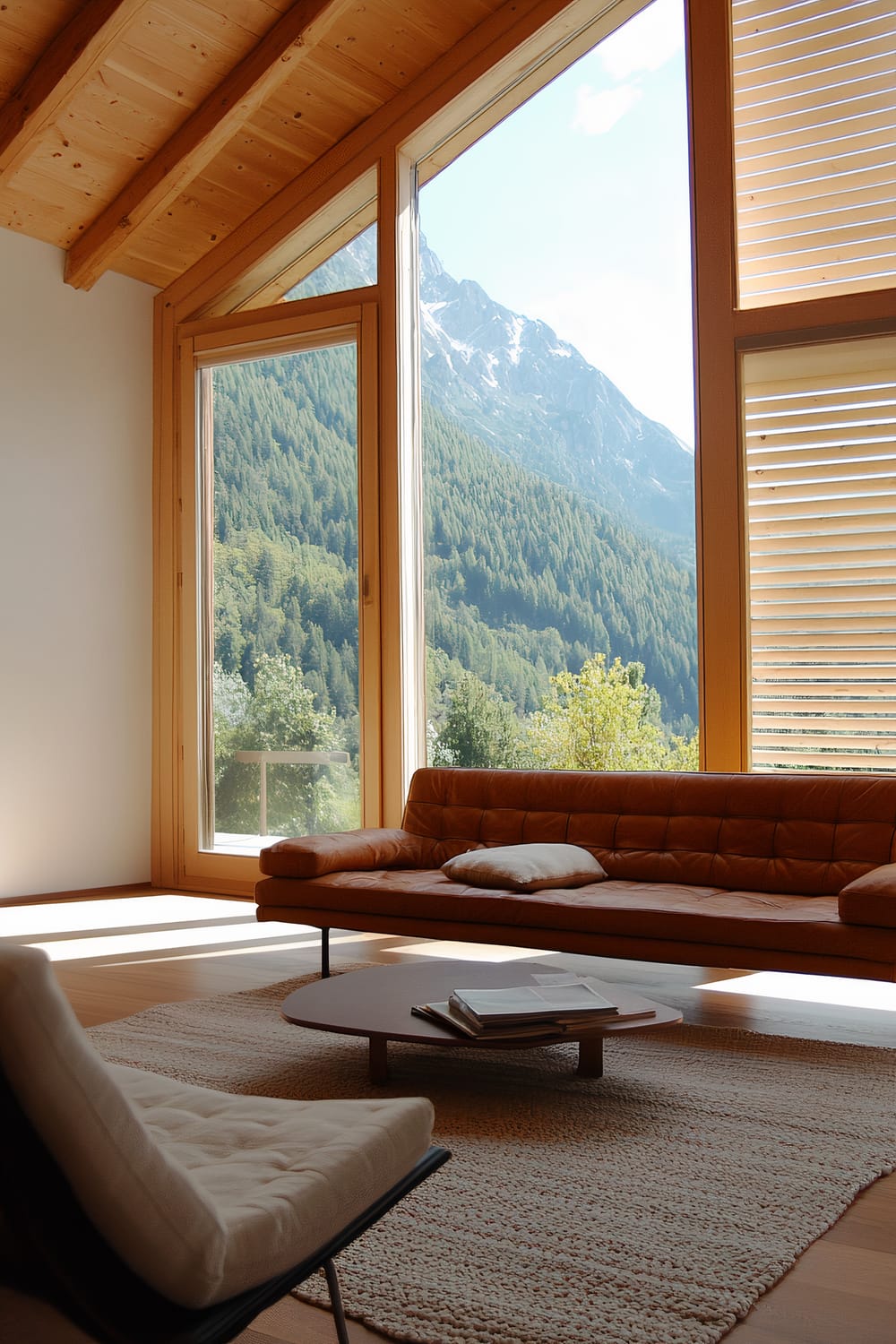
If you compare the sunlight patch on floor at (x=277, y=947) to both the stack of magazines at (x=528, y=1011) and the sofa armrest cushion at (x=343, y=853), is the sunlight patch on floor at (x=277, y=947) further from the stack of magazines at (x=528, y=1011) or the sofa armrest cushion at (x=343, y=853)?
the stack of magazines at (x=528, y=1011)

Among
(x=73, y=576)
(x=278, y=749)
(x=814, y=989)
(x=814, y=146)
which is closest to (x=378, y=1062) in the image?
(x=814, y=989)

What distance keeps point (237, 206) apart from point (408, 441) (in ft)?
5.53

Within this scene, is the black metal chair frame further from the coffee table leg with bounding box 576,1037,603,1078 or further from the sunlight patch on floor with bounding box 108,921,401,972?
the sunlight patch on floor with bounding box 108,921,401,972

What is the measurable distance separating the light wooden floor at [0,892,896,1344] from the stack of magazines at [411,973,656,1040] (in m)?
0.63

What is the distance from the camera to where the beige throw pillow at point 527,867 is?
349 cm

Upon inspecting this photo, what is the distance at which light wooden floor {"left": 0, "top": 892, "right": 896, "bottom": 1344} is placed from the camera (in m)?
1.71

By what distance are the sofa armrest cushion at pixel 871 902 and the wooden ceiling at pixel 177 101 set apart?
418 centimetres

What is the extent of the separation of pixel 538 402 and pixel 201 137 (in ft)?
6.61

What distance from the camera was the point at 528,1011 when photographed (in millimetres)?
2439

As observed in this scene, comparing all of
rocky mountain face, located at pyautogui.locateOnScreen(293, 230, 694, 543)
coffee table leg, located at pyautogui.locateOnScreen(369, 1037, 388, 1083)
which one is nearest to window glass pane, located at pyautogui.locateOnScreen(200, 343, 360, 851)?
rocky mountain face, located at pyautogui.locateOnScreen(293, 230, 694, 543)

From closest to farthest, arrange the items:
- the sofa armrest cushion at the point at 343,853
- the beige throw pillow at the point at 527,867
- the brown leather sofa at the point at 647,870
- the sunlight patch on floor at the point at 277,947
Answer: the brown leather sofa at the point at 647,870 < the beige throw pillow at the point at 527,867 < the sofa armrest cushion at the point at 343,853 < the sunlight patch on floor at the point at 277,947

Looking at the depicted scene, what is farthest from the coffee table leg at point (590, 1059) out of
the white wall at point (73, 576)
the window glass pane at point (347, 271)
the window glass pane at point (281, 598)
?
the window glass pane at point (347, 271)

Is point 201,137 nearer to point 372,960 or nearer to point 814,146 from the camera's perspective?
point 814,146

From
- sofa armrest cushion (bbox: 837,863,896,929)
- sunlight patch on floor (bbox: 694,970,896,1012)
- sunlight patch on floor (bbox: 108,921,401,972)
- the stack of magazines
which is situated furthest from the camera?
sunlight patch on floor (bbox: 108,921,401,972)
